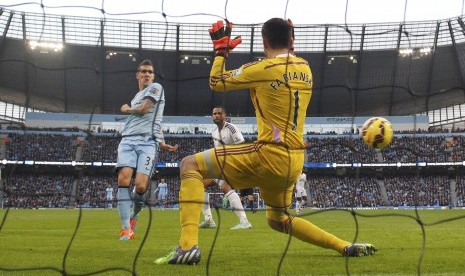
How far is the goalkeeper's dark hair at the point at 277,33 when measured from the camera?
446cm

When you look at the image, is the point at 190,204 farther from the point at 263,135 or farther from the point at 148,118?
the point at 148,118

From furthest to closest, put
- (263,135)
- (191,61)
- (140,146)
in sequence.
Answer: (191,61) < (140,146) < (263,135)

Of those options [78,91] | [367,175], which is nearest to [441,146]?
[367,175]

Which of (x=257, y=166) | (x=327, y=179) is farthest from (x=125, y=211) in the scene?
(x=327, y=179)

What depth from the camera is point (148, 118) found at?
7.31 metres

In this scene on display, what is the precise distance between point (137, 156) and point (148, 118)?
1.77 feet

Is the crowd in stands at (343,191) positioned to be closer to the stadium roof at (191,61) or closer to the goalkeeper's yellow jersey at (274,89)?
the stadium roof at (191,61)

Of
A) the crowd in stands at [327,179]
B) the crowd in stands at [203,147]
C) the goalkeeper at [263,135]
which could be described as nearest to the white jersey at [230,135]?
the goalkeeper at [263,135]

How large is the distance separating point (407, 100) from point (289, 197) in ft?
148

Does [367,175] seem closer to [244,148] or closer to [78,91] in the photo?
[78,91]

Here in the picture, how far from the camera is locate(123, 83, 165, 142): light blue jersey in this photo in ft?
22.9

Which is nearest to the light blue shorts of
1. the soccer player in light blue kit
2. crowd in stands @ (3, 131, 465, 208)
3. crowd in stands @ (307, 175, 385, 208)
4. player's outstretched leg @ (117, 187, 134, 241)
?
the soccer player in light blue kit

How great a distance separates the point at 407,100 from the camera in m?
47.2

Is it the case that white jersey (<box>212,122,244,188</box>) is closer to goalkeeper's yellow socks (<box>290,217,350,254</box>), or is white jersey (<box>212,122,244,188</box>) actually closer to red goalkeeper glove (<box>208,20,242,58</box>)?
goalkeeper's yellow socks (<box>290,217,350,254</box>)
